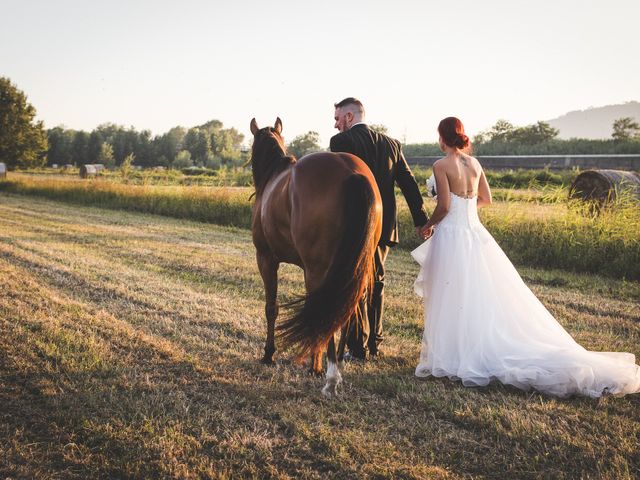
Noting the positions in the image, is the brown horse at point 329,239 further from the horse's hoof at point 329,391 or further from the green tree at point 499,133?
the green tree at point 499,133

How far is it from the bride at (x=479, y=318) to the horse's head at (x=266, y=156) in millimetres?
1584

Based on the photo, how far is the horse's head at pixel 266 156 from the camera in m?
5.16

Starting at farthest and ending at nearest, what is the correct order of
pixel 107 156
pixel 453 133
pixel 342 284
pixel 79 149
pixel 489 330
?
pixel 79 149, pixel 107 156, pixel 453 133, pixel 489 330, pixel 342 284

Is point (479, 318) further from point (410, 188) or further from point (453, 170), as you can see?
point (410, 188)

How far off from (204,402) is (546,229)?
9.33m

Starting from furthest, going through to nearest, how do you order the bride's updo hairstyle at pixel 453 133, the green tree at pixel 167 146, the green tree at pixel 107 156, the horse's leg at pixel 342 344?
the green tree at pixel 167 146 → the green tree at pixel 107 156 → the bride's updo hairstyle at pixel 453 133 → the horse's leg at pixel 342 344

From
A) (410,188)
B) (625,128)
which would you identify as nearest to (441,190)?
(410,188)

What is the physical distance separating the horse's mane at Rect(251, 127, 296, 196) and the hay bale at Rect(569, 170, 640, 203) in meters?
10.2

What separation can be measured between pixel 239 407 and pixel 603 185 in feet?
41.1

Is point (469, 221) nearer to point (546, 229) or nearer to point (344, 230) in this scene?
point (344, 230)

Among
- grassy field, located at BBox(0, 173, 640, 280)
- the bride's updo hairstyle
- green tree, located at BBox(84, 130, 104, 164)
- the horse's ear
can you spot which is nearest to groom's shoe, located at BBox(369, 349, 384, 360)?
the bride's updo hairstyle

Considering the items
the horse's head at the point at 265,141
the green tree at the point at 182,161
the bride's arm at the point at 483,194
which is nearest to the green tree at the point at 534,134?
the green tree at the point at 182,161

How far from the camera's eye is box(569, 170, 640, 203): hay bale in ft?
42.0

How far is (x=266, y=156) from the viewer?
17.3 ft
